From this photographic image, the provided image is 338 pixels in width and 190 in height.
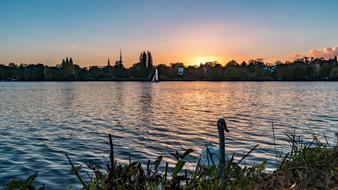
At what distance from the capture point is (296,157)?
5.37 metres

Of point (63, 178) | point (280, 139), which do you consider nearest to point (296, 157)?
point (63, 178)

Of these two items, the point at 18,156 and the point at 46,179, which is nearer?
the point at 46,179

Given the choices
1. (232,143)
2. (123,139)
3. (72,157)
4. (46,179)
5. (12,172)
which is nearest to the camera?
(46,179)

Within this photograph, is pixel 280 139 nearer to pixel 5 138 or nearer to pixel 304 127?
pixel 304 127

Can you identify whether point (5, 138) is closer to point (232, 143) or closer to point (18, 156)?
point (18, 156)

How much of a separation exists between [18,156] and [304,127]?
18.0 m

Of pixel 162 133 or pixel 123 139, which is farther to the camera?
pixel 162 133

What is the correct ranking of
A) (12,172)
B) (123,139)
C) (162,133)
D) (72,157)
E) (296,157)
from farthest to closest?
1. (162,133)
2. (123,139)
3. (72,157)
4. (12,172)
5. (296,157)

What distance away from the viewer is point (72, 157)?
14336 mm

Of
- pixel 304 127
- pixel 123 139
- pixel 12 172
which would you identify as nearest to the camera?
pixel 12 172

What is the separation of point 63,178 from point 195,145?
305 inches

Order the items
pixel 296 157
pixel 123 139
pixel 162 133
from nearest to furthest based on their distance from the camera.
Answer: pixel 296 157 → pixel 123 139 → pixel 162 133

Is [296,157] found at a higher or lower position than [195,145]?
higher

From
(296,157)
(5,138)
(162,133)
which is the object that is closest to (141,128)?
(162,133)
